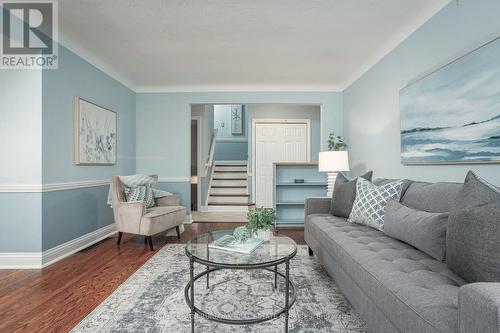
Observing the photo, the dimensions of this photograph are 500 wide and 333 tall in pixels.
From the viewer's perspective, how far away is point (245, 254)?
5.59 ft

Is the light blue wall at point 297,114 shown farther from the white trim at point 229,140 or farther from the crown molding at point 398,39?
the white trim at point 229,140

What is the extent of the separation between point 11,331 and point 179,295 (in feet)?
3.25

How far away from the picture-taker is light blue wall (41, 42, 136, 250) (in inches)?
110

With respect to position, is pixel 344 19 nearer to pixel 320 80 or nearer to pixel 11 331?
pixel 320 80

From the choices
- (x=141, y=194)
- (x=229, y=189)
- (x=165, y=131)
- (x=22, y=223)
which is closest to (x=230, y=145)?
(x=229, y=189)

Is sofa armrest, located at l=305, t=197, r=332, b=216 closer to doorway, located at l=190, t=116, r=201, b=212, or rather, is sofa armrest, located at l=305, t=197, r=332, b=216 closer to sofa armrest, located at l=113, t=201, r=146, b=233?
sofa armrest, located at l=113, t=201, r=146, b=233

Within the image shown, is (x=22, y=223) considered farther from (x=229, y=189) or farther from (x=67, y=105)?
(x=229, y=189)

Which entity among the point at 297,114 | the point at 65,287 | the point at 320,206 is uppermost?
the point at 297,114

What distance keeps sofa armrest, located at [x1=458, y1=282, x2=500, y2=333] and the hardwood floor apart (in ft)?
6.51

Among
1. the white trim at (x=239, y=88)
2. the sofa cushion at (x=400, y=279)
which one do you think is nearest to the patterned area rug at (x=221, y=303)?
the sofa cushion at (x=400, y=279)

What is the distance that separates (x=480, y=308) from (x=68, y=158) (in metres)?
3.59

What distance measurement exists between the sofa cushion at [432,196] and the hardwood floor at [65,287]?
2419 mm

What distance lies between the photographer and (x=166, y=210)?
141 inches

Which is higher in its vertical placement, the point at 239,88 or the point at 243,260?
the point at 239,88
